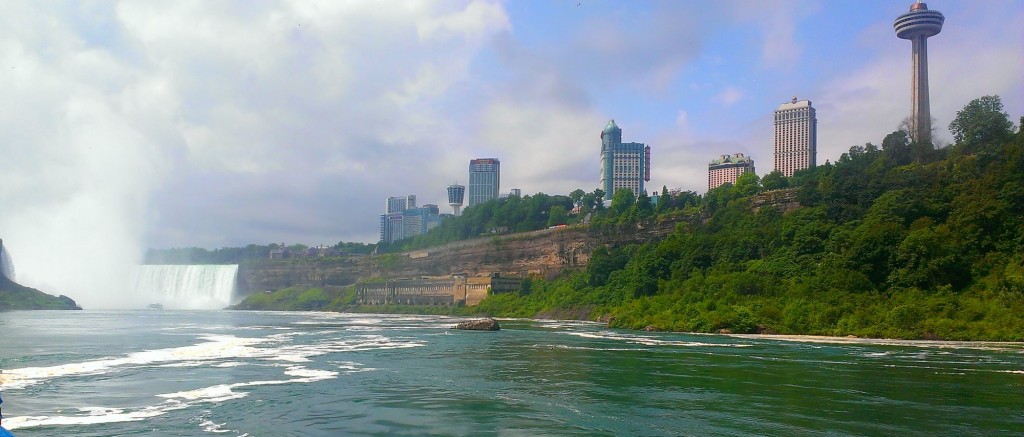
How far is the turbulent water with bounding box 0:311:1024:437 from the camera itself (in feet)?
55.9

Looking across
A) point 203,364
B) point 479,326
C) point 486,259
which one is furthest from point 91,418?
point 486,259

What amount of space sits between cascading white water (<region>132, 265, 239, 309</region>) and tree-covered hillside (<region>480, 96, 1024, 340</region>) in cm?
7812

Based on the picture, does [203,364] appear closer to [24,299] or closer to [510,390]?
[510,390]

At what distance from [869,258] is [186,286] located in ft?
385

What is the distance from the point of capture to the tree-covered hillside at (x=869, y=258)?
46562 millimetres

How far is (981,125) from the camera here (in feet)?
242

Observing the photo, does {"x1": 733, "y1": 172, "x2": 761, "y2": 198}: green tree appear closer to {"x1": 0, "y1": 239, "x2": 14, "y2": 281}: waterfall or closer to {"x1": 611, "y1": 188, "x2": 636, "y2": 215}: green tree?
{"x1": 611, "y1": 188, "x2": 636, "y2": 215}: green tree

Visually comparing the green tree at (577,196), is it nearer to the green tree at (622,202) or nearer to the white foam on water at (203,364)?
the green tree at (622,202)

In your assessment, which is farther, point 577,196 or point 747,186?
point 577,196

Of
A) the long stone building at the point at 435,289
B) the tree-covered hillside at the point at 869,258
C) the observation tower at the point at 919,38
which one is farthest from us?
the observation tower at the point at 919,38

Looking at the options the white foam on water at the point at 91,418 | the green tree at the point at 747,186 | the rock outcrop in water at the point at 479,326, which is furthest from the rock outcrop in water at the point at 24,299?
the white foam on water at the point at 91,418

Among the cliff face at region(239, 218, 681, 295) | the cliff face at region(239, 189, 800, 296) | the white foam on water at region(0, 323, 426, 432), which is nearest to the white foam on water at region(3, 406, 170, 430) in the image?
the white foam on water at region(0, 323, 426, 432)

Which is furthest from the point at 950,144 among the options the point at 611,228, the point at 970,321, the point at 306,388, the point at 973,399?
the point at 306,388

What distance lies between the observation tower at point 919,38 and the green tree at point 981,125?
37439 mm
